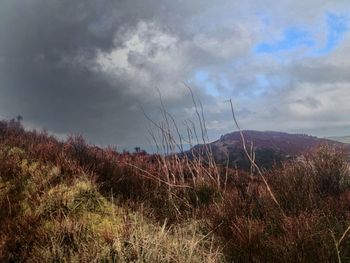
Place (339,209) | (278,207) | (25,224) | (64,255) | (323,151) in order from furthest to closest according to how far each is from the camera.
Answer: (323,151)
(278,207)
(339,209)
(25,224)
(64,255)

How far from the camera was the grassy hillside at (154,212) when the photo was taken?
535 cm

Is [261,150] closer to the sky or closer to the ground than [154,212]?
closer to the sky

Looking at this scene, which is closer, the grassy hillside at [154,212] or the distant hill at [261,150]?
the grassy hillside at [154,212]

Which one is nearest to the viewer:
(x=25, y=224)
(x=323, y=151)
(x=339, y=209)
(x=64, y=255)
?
(x=64, y=255)

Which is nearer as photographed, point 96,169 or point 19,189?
point 19,189

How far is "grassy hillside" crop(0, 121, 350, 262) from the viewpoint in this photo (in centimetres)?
535

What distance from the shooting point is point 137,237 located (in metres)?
5.65

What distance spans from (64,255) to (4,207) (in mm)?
1742

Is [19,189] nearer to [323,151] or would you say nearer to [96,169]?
[96,169]

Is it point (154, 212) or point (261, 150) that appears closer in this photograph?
point (154, 212)

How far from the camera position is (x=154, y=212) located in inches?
305

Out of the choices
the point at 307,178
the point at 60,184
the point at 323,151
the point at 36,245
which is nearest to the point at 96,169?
the point at 60,184

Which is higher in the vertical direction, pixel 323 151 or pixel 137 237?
pixel 323 151

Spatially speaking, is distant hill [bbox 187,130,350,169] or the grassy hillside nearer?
the grassy hillside
